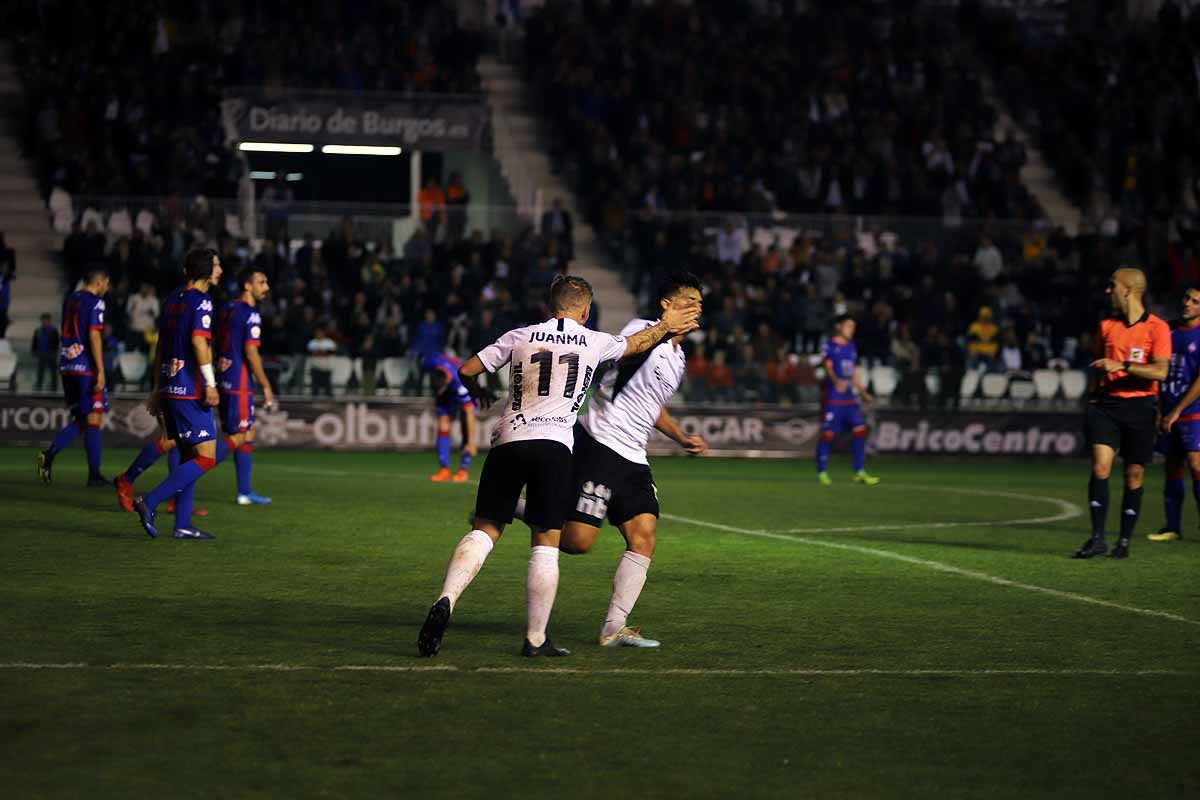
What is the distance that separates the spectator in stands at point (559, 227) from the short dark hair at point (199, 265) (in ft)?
56.5

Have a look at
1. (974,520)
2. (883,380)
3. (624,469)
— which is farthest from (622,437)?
(883,380)

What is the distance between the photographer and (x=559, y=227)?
100 ft

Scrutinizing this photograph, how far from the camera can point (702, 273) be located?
1176 inches

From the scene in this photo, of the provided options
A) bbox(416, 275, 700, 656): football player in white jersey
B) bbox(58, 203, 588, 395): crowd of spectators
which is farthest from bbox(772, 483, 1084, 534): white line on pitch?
bbox(58, 203, 588, 395): crowd of spectators

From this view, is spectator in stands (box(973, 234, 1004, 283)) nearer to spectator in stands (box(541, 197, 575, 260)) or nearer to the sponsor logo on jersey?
spectator in stands (box(541, 197, 575, 260))

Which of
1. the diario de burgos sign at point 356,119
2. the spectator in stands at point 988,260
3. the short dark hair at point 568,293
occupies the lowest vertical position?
the short dark hair at point 568,293

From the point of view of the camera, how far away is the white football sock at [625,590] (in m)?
8.85

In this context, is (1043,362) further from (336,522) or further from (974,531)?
(336,522)

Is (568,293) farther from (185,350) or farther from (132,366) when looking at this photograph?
(132,366)

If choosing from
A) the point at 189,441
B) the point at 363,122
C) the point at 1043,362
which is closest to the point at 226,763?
the point at 189,441

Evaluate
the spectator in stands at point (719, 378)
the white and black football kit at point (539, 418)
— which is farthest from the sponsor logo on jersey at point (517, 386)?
the spectator in stands at point (719, 378)

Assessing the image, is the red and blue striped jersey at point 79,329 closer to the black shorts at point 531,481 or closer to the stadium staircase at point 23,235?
the stadium staircase at point 23,235

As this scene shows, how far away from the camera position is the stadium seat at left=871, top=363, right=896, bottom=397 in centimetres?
2695

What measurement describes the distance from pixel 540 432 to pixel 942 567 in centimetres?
522
